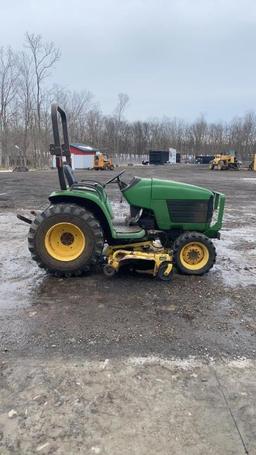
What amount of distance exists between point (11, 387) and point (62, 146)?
327 cm

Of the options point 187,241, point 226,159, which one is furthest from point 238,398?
point 226,159

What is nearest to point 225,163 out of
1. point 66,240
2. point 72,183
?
point 72,183

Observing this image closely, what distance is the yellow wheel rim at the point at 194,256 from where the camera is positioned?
204 inches

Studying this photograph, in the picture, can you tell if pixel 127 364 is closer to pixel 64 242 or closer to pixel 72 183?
pixel 64 242

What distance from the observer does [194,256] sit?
523 cm

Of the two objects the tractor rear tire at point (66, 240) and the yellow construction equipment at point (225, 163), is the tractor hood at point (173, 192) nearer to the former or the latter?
the tractor rear tire at point (66, 240)

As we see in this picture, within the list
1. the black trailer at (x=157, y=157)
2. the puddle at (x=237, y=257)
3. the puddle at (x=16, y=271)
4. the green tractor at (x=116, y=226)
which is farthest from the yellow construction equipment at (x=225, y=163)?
the green tractor at (x=116, y=226)

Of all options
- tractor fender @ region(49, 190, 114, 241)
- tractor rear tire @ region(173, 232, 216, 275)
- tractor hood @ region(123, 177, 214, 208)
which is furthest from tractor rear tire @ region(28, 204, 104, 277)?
tractor rear tire @ region(173, 232, 216, 275)

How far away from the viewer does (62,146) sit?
5.17m

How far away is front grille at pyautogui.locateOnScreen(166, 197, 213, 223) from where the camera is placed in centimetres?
524

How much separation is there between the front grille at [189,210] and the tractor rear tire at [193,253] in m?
0.22

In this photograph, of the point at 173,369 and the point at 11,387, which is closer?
the point at 11,387

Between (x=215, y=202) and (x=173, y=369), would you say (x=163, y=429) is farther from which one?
(x=215, y=202)

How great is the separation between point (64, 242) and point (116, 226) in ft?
2.49
